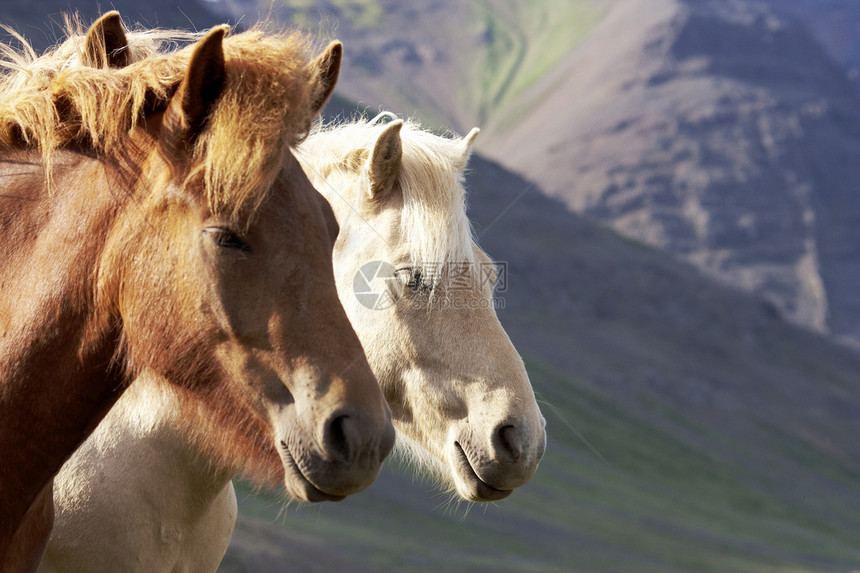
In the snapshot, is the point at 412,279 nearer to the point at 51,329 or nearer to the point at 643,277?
the point at 51,329

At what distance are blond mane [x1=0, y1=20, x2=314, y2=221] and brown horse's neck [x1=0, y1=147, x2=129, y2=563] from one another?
12cm

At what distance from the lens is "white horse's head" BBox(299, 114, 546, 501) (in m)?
4.04

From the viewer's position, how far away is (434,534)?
131 feet

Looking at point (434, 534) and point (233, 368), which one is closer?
point (233, 368)

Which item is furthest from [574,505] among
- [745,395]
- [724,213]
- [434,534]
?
[724,213]

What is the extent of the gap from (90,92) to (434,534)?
38801 millimetres

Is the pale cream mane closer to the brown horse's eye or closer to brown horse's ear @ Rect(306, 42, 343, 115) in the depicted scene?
brown horse's ear @ Rect(306, 42, 343, 115)

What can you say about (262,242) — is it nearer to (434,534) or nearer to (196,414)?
(196,414)

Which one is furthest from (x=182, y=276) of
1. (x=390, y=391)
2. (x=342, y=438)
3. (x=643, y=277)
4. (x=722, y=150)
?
(x=722, y=150)

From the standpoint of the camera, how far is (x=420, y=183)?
446cm

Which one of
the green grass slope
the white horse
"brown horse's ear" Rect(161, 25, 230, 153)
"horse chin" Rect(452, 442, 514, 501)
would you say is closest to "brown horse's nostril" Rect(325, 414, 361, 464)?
"brown horse's ear" Rect(161, 25, 230, 153)

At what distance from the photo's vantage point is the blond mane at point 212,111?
8.61 feet

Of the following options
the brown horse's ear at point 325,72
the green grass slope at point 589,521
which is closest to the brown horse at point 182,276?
the brown horse's ear at point 325,72

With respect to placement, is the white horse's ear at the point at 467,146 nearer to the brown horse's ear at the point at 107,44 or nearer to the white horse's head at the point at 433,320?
the white horse's head at the point at 433,320
